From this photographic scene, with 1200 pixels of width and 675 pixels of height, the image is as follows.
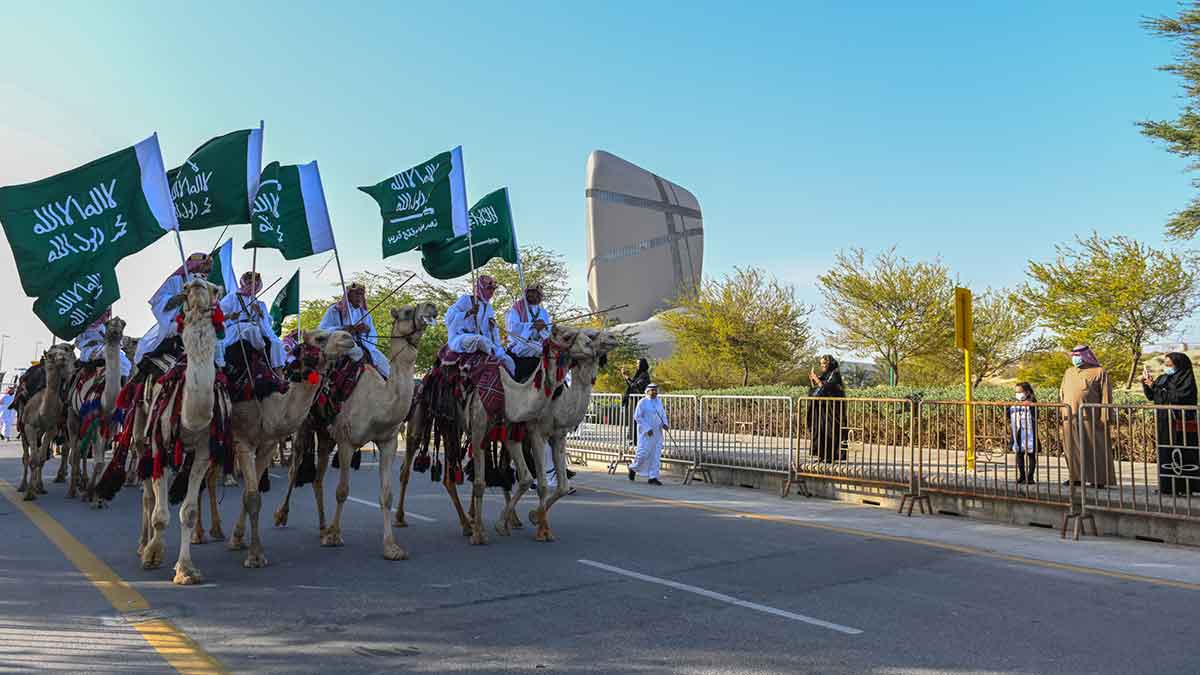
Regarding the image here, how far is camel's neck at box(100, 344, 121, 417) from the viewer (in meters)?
11.3

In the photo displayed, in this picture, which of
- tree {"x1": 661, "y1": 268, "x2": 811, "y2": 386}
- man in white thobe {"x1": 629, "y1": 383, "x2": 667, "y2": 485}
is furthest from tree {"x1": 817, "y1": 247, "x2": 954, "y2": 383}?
man in white thobe {"x1": 629, "y1": 383, "x2": 667, "y2": 485}

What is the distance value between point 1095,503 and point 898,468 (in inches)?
134

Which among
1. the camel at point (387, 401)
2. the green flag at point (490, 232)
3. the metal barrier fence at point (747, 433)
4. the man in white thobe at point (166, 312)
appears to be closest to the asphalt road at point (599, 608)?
the camel at point (387, 401)

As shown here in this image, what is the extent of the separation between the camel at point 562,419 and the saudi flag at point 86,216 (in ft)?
13.5

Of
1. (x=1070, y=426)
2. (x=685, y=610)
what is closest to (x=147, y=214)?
(x=685, y=610)

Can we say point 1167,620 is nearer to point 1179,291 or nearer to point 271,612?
point 271,612

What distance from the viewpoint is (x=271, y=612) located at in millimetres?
6258

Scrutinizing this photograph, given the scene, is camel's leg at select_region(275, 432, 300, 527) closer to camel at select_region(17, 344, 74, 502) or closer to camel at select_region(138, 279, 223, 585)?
A: camel at select_region(138, 279, 223, 585)

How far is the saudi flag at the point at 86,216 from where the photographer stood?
7773 mm

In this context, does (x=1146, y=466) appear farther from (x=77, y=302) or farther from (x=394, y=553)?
(x=77, y=302)

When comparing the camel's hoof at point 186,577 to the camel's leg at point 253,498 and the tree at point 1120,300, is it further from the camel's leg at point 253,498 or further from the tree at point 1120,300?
the tree at point 1120,300

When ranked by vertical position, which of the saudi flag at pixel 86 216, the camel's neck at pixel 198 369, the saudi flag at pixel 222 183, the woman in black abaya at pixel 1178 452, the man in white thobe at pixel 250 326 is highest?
the saudi flag at pixel 222 183

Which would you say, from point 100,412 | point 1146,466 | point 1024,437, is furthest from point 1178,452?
point 100,412

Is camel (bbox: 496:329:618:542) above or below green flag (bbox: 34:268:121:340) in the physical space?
below
